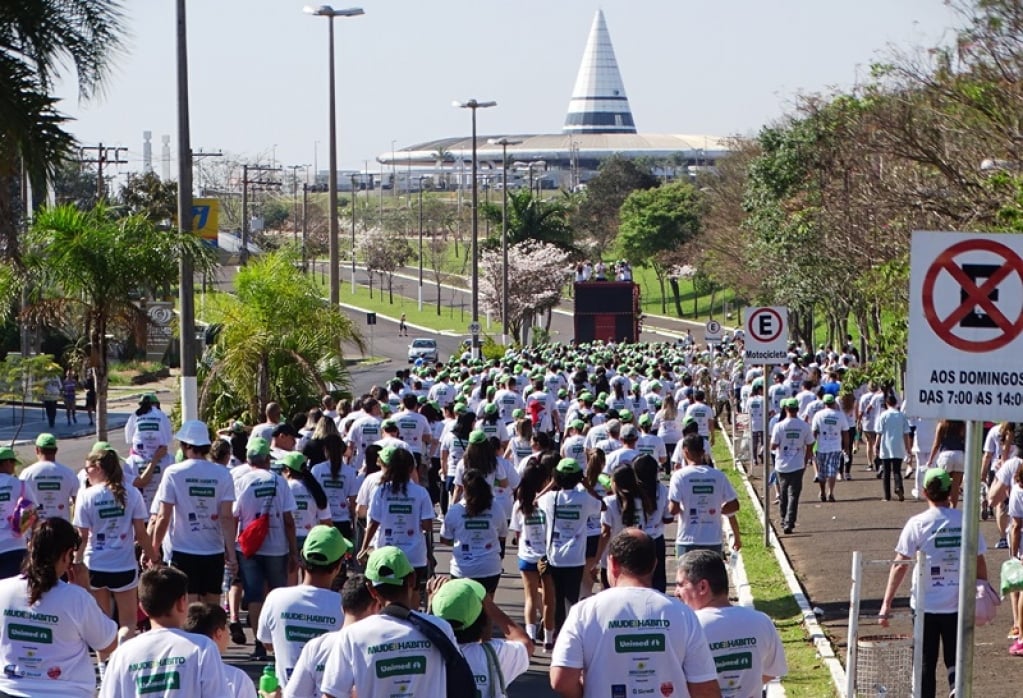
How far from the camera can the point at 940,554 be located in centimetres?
1023

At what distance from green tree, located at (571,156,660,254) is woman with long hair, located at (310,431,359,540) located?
4229 inches

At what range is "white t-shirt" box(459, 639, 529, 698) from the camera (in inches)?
259

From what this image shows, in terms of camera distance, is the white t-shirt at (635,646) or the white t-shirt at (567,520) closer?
the white t-shirt at (635,646)

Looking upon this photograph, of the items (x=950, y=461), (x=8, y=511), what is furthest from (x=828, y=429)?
(x=8, y=511)

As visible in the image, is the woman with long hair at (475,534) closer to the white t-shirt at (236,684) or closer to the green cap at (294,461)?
the green cap at (294,461)

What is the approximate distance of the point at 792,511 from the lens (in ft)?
66.2

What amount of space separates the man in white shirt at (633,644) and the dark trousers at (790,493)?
13.5 metres

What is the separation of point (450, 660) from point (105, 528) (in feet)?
20.4

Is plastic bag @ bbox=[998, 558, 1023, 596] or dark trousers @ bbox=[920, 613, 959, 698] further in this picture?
plastic bag @ bbox=[998, 558, 1023, 596]

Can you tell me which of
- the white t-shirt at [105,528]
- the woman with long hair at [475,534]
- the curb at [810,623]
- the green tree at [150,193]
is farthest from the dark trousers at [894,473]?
the green tree at [150,193]

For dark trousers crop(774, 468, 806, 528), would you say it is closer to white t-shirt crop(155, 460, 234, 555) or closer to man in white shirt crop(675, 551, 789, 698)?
white t-shirt crop(155, 460, 234, 555)

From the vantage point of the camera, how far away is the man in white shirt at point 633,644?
21.9ft

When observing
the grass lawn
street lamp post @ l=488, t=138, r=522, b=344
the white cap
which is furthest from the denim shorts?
street lamp post @ l=488, t=138, r=522, b=344

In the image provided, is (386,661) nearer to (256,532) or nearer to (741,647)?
(741,647)
